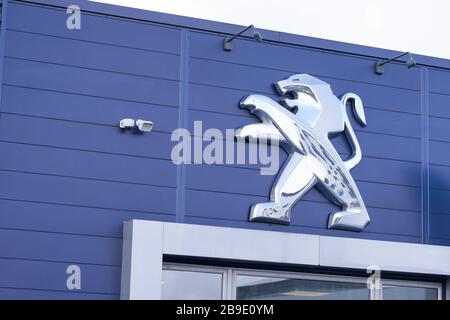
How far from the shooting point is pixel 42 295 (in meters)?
8.62

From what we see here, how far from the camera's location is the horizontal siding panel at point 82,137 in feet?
28.9

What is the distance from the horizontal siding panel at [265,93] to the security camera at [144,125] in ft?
1.56

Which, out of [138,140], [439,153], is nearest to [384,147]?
[439,153]

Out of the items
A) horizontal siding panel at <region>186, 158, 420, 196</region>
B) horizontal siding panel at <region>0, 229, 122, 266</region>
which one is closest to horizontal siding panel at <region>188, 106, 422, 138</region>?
horizontal siding panel at <region>186, 158, 420, 196</region>

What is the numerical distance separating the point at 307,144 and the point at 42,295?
109 inches

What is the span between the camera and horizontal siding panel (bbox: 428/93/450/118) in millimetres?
10625

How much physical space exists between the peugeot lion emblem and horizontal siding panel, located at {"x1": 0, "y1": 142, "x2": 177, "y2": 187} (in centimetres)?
84

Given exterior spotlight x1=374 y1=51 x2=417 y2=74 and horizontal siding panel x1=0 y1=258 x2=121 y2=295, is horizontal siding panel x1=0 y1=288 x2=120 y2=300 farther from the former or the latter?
exterior spotlight x1=374 y1=51 x2=417 y2=74

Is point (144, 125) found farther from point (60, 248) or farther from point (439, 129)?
point (439, 129)

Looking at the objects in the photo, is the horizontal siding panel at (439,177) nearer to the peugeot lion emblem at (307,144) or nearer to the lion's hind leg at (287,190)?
the peugeot lion emblem at (307,144)

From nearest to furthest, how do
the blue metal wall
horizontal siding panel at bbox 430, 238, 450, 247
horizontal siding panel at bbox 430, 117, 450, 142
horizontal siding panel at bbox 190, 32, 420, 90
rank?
1. the blue metal wall
2. horizontal siding panel at bbox 190, 32, 420, 90
3. horizontal siding panel at bbox 430, 238, 450, 247
4. horizontal siding panel at bbox 430, 117, 450, 142

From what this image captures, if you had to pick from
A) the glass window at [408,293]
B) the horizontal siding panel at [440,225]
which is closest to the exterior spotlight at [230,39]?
the horizontal siding panel at [440,225]

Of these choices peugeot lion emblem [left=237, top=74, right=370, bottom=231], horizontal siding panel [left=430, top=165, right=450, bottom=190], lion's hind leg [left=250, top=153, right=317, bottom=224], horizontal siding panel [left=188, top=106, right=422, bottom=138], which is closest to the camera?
lion's hind leg [left=250, top=153, right=317, bottom=224]

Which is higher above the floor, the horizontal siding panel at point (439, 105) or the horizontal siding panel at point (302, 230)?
the horizontal siding panel at point (439, 105)
